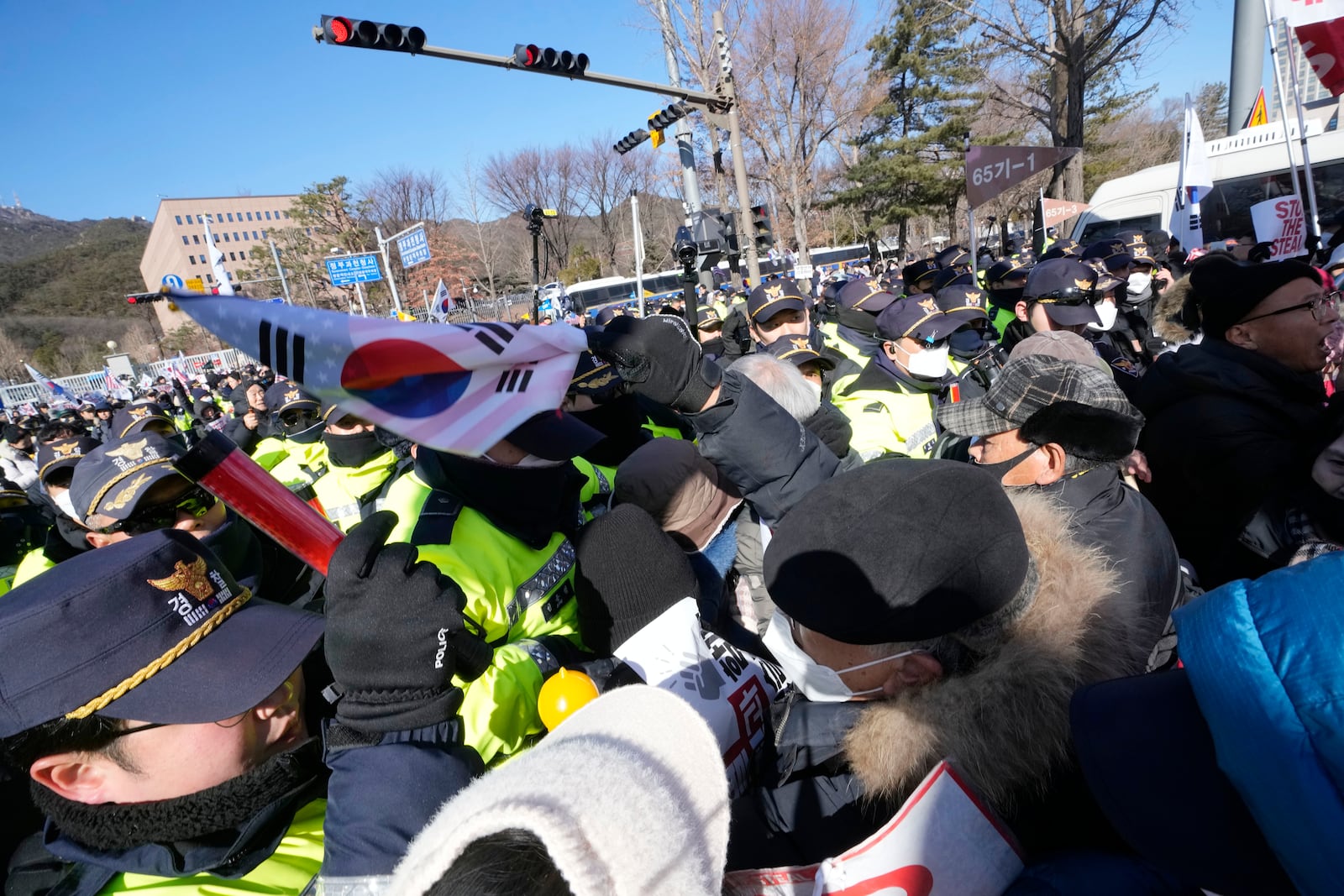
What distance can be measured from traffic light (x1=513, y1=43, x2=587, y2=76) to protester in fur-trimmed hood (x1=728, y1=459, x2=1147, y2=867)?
916 centimetres

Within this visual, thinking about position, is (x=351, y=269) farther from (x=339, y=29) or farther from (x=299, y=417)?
(x=299, y=417)

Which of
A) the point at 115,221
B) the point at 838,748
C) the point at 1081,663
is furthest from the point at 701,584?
the point at 115,221

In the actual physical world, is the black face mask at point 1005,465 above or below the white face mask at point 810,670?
above

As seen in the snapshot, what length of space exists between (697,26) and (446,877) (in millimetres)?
Result: 20121

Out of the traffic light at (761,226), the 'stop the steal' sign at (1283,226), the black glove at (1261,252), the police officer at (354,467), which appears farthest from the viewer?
the traffic light at (761,226)

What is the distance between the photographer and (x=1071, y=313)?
172 inches

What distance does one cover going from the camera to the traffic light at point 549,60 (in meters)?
8.47

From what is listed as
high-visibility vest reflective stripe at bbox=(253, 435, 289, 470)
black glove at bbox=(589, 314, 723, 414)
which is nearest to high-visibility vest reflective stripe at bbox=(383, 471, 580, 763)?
black glove at bbox=(589, 314, 723, 414)

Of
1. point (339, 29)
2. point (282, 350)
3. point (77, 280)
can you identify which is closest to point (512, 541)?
point (282, 350)

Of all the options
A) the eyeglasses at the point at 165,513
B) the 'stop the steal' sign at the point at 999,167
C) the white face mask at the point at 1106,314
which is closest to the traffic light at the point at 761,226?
the 'stop the steal' sign at the point at 999,167

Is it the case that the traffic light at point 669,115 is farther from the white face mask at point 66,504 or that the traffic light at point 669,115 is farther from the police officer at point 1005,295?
the white face mask at point 66,504

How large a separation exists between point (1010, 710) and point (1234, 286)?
2.87 meters

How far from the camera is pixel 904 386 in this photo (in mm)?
3740

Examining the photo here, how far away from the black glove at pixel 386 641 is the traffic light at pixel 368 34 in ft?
26.4
